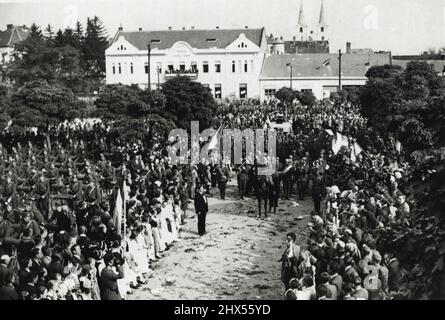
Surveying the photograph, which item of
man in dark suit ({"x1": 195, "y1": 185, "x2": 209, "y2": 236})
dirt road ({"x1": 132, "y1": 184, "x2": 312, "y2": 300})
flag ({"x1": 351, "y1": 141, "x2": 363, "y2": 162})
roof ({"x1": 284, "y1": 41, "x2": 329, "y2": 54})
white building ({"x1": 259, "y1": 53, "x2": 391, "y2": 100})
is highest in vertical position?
roof ({"x1": 284, "y1": 41, "x2": 329, "y2": 54})

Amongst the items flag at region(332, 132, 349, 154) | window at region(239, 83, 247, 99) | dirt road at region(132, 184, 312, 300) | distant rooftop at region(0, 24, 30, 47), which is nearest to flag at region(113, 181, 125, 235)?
dirt road at region(132, 184, 312, 300)

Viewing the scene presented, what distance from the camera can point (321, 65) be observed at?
69312 mm

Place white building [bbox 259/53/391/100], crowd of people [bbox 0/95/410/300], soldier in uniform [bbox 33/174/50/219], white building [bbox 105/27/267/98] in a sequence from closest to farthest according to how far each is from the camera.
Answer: crowd of people [bbox 0/95/410/300] < soldier in uniform [bbox 33/174/50/219] < white building [bbox 259/53/391/100] < white building [bbox 105/27/267/98]

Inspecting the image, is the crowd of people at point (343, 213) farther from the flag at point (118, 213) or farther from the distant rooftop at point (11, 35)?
the distant rooftop at point (11, 35)

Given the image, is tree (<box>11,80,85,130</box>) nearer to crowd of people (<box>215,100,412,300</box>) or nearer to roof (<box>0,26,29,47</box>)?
crowd of people (<box>215,100,412,300</box>)

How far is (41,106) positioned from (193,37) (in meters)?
49.4

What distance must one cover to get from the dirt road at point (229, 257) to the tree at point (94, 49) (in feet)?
227

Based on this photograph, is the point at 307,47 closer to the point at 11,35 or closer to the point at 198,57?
the point at 198,57

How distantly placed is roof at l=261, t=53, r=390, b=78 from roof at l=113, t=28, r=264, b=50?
4.59 m

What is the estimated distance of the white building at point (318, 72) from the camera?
68.2 meters

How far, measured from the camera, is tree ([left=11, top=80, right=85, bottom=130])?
26.0 meters

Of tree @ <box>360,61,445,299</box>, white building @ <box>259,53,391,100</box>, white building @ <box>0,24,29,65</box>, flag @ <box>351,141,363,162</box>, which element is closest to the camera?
tree @ <box>360,61,445,299</box>

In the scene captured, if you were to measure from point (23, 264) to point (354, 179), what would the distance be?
34.7 feet
